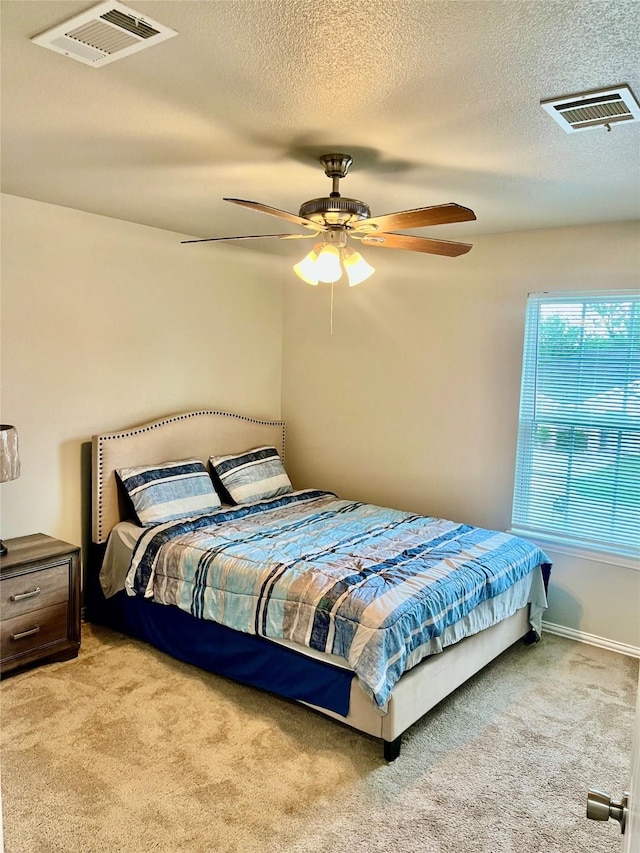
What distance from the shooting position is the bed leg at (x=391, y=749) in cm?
258

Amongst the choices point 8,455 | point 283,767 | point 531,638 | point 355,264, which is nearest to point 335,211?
point 355,264

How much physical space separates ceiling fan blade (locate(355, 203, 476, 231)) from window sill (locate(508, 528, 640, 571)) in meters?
2.30

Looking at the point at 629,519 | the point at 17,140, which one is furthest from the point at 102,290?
the point at 629,519

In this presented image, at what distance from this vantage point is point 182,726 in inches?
110

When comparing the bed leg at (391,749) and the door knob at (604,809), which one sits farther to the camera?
the bed leg at (391,749)

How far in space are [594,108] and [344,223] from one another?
101 centimetres

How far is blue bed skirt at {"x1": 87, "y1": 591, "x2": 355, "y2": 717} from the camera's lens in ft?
8.97

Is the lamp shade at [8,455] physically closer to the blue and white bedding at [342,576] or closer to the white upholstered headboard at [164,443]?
the white upholstered headboard at [164,443]

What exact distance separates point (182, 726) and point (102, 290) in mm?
2556

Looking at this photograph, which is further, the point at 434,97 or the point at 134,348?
the point at 134,348

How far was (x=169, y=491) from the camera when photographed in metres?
3.91

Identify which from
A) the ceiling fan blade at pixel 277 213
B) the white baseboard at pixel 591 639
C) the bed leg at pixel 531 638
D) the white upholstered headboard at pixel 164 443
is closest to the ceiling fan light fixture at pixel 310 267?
the ceiling fan blade at pixel 277 213

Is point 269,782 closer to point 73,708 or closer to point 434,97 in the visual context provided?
point 73,708

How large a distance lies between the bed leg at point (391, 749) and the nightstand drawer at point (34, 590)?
1.83 m
